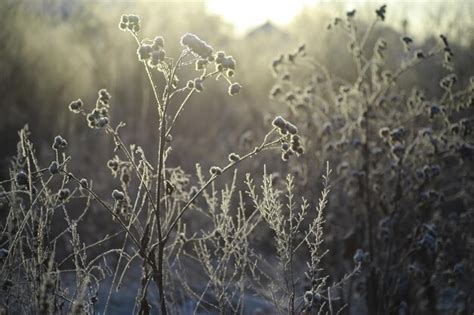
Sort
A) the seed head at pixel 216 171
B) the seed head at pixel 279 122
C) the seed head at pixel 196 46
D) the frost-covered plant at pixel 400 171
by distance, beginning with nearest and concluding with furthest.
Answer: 1. the seed head at pixel 196 46
2. the seed head at pixel 279 122
3. the seed head at pixel 216 171
4. the frost-covered plant at pixel 400 171

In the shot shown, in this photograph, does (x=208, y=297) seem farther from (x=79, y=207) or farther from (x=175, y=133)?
(x=175, y=133)

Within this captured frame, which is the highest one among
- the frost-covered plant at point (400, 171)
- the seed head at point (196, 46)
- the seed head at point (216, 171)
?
the frost-covered plant at point (400, 171)

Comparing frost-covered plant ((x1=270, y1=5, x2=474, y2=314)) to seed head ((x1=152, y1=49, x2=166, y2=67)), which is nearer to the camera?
seed head ((x1=152, y1=49, x2=166, y2=67))

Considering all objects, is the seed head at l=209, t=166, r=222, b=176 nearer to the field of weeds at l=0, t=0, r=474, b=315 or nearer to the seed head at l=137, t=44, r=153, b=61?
the field of weeds at l=0, t=0, r=474, b=315

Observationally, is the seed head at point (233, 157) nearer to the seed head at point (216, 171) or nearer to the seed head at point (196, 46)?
the seed head at point (216, 171)

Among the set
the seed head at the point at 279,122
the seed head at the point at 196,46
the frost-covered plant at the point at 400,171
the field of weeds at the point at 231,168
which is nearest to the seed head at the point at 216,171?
the field of weeds at the point at 231,168

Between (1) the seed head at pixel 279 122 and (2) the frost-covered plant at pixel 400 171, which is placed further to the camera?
(2) the frost-covered plant at pixel 400 171

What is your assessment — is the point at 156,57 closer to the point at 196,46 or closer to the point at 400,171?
the point at 196,46

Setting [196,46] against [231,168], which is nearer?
[196,46]

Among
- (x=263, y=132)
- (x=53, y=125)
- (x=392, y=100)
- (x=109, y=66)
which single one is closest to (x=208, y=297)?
(x=392, y=100)

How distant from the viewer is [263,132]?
8039mm

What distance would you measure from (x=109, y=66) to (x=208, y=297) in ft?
19.1

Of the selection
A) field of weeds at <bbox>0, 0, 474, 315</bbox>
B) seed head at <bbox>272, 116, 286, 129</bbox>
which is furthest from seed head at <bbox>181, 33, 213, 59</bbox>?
seed head at <bbox>272, 116, 286, 129</bbox>

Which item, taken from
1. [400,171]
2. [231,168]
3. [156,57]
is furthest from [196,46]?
[231,168]
